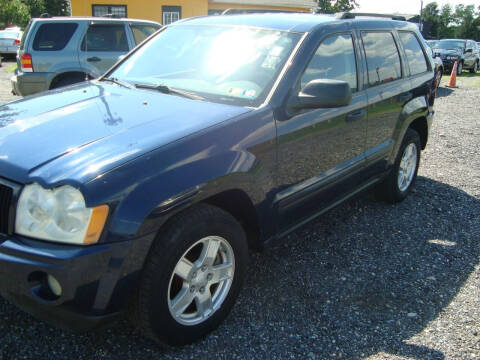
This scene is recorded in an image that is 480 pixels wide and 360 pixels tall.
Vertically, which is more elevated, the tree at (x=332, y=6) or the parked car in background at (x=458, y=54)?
the tree at (x=332, y=6)

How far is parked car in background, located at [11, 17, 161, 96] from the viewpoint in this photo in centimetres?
790

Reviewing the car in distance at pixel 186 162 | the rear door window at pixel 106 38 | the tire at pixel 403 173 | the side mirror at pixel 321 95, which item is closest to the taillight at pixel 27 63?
the rear door window at pixel 106 38

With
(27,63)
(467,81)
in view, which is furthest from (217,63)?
(467,81)

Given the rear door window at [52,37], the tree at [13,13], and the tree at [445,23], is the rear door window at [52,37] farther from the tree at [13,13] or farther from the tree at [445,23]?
the tree at [445,23]

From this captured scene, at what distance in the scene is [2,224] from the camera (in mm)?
2178

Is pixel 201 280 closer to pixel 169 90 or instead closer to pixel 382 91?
pixel 169 90

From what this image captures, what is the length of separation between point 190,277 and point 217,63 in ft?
5.01

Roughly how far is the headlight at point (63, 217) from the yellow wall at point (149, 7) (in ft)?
73.4

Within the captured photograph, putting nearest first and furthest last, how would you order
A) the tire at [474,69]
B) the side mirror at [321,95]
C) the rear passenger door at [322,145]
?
the side mirror at [321,95] < the rear passenger door at [322,145] < the tire at [474,69]

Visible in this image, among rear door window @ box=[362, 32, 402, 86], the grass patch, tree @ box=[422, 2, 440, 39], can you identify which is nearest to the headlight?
rear door window @ box=[362, 32, 402, 86]

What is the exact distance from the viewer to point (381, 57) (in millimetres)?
4152

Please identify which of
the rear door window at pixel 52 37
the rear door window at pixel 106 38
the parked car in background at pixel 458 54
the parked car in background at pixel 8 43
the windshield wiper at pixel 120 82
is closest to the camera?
the windshield wiper at pixel 120 82

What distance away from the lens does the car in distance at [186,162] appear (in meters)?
2.09

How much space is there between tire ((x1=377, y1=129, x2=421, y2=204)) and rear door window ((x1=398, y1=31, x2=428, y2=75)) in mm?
639
